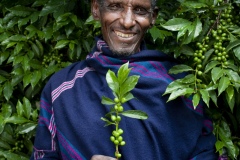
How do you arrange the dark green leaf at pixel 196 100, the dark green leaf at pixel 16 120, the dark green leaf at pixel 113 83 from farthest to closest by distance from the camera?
the dark green leaf at pixel 16 120 < the dark green leaf at pixel 196 100 < the dark green leaf at pixel 113 83

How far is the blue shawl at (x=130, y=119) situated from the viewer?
60.2 inches

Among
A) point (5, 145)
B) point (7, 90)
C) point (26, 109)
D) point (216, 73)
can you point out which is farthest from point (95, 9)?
point (5, 145)

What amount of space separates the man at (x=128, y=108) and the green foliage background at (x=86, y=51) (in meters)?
0.07

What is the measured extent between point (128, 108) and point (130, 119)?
38 millimetres

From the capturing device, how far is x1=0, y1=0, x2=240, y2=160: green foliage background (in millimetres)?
1579

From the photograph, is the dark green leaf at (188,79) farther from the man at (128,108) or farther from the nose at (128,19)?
the nose at (128,19)

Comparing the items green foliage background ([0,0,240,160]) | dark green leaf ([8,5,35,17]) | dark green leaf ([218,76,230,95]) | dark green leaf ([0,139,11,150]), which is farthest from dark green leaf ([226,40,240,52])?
dark green leaf ([0,139,11,150])

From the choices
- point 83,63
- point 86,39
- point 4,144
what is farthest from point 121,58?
point 4,144

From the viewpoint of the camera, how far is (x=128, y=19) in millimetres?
1536

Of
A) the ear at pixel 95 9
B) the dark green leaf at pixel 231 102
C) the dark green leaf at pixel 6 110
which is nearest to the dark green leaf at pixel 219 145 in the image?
the dark green leaf at pixel 231 102

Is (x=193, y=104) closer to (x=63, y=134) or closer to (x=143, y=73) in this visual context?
(x=143, y=73)

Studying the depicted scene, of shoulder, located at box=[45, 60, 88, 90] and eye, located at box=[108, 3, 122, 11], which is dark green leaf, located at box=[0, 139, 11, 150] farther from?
eye, located at box=[108, 3, 122, 11]

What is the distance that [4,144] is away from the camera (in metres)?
2.16

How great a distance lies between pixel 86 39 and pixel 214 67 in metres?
0.79
